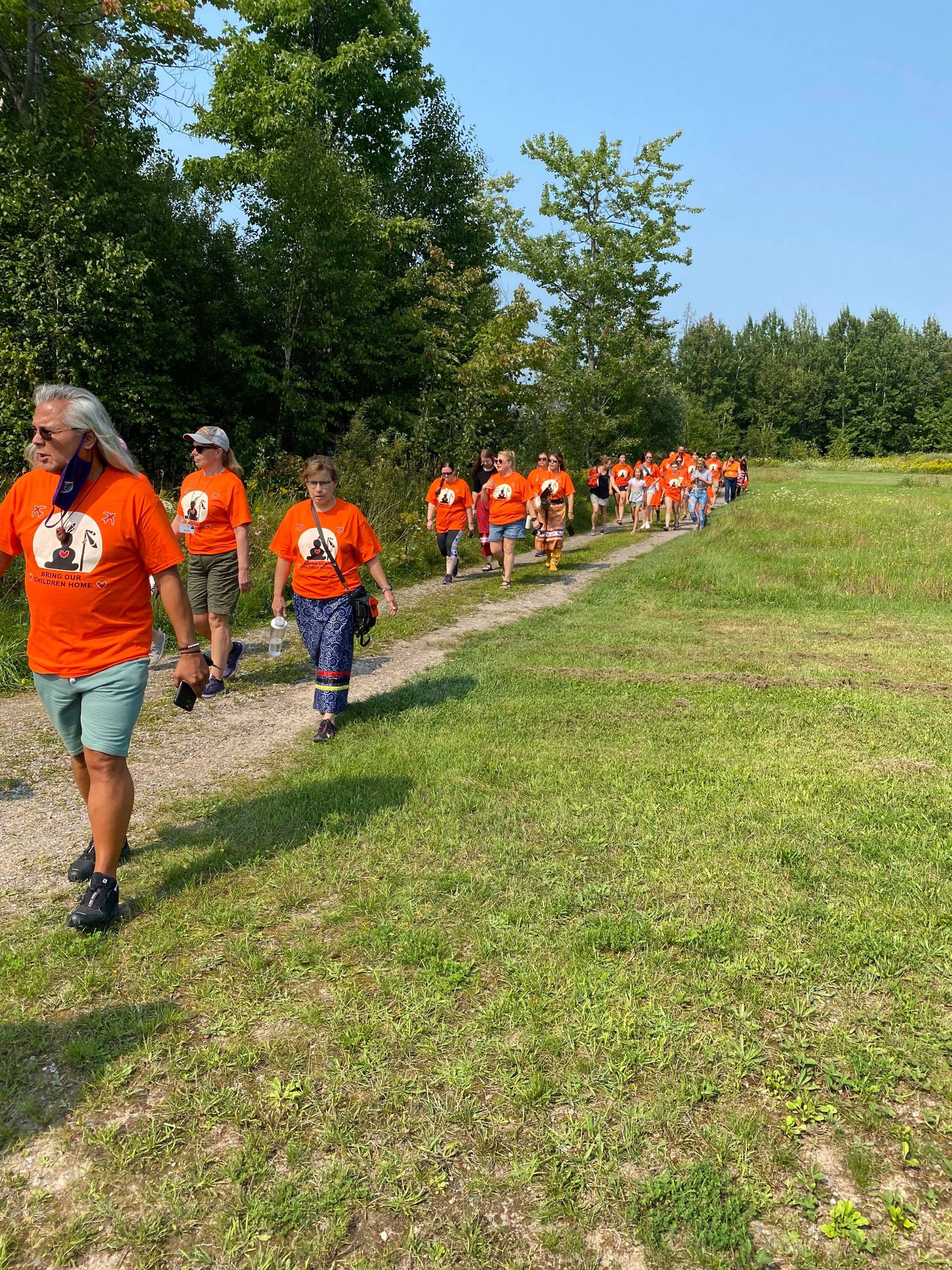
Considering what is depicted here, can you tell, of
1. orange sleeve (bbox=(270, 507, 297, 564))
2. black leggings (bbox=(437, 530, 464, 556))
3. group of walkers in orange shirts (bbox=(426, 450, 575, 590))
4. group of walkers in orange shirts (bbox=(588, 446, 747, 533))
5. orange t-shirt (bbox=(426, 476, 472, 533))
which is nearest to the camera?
orange sleeve (bbox=(270, 507, 297, 564))

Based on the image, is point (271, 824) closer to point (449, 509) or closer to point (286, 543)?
point (286, 543)

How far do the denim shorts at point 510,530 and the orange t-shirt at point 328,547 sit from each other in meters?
6.21

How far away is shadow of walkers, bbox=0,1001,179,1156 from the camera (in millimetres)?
2451

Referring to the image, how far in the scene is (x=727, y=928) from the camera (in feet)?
10.9

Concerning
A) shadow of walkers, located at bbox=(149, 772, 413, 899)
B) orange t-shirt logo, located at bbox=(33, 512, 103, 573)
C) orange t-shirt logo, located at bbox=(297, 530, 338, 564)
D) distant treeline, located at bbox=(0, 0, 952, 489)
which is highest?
distant treeline, located at bbox=(0, 0, 952, 489)

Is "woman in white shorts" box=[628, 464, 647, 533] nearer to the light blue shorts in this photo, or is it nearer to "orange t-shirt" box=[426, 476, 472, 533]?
"orange t-shirt" box=[426, 476, 472, 533]

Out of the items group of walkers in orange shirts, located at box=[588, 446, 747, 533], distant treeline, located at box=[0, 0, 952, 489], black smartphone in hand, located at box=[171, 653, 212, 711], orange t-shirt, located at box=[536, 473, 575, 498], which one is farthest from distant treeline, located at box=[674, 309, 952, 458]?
black smartphone in hand, located at box=[171, 653, 212, 711]

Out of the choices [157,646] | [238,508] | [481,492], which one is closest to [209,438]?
[238,508]

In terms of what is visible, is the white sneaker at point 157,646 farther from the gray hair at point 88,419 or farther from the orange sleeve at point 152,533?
the gray hair at point 88,419

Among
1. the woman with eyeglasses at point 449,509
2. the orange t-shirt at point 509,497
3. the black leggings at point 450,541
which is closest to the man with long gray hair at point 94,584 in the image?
the orange t-shirt at point 509,497

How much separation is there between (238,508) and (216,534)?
0.36 metres

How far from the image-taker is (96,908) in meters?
3.38

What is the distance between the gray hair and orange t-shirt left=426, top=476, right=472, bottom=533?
9.44 meters

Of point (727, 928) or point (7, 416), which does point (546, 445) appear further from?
point (727, 928)
